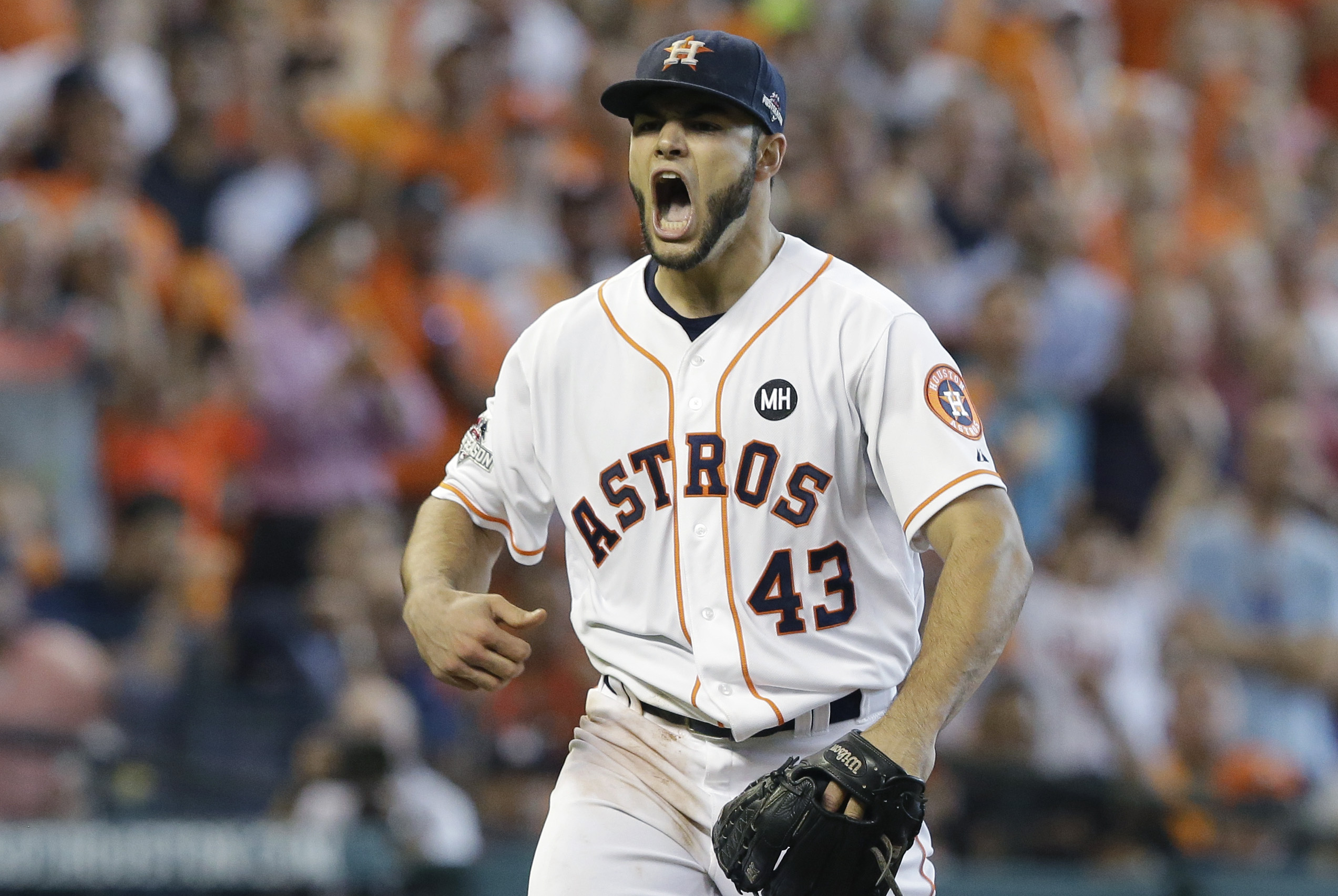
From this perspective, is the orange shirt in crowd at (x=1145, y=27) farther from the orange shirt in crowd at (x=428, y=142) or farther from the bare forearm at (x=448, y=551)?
the bare forearm at (x=448, y=551)

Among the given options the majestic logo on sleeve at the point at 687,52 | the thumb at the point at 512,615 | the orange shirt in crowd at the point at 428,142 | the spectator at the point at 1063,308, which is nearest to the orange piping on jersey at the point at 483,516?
the thumb at the point at 512,615

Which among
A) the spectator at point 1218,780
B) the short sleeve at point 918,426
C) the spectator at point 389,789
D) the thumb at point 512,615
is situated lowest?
the spectator at point 1218,780

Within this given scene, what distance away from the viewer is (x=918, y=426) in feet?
10.1

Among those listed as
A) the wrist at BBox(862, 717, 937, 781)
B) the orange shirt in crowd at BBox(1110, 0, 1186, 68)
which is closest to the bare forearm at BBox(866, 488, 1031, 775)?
the wrist at BBox(862, 717, 937, 781)

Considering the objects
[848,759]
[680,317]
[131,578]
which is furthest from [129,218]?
[848,759]

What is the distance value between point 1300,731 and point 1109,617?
1.05m

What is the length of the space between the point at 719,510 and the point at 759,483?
9cm

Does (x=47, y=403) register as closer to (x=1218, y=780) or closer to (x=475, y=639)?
(x=475, y=639)

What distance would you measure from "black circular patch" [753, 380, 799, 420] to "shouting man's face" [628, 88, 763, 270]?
26 centimetres

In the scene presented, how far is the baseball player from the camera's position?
3.10m

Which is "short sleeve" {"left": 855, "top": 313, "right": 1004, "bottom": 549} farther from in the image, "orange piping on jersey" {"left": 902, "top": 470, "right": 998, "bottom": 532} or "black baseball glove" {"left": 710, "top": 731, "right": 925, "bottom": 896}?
"black baseball glove" {"left": 710, "top": 731, "right": 925, "bottom": 896}

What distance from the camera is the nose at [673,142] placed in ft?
10.6

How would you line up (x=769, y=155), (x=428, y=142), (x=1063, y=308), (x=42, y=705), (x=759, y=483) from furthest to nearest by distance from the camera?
(x=1063, y=308)
(x=428, y=142)
(x=42, y=705)
(x=769, y=155)
(x=759, y=483)

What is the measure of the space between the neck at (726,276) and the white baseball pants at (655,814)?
31.1 inches
